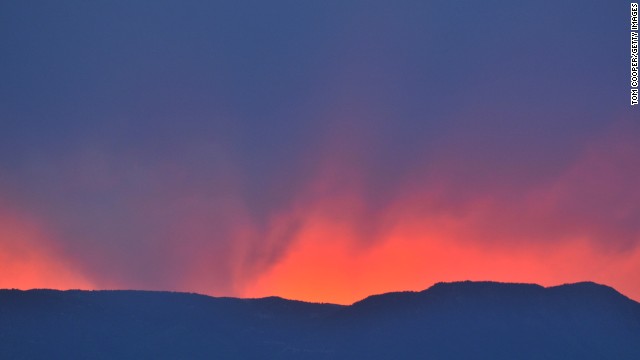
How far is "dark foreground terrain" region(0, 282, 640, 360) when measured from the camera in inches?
6319

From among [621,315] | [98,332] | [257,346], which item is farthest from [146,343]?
[621,315]

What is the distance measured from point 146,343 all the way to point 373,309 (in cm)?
4734

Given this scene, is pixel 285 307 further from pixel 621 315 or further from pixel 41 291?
pixel 621 315

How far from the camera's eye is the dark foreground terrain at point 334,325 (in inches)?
6319

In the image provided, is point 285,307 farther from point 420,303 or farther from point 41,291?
point 41,291

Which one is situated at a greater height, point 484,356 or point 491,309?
point 491,309

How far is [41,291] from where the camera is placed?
171 m

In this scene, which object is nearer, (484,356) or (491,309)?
(484,356)

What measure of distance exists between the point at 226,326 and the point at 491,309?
55.0 m

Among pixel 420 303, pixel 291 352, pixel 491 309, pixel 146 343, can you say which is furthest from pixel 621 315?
pixel 146 343

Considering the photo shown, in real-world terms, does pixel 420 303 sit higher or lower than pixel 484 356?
higher

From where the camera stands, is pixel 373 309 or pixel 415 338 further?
pixel 373 309

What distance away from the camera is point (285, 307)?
180875mm

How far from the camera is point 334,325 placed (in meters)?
175
